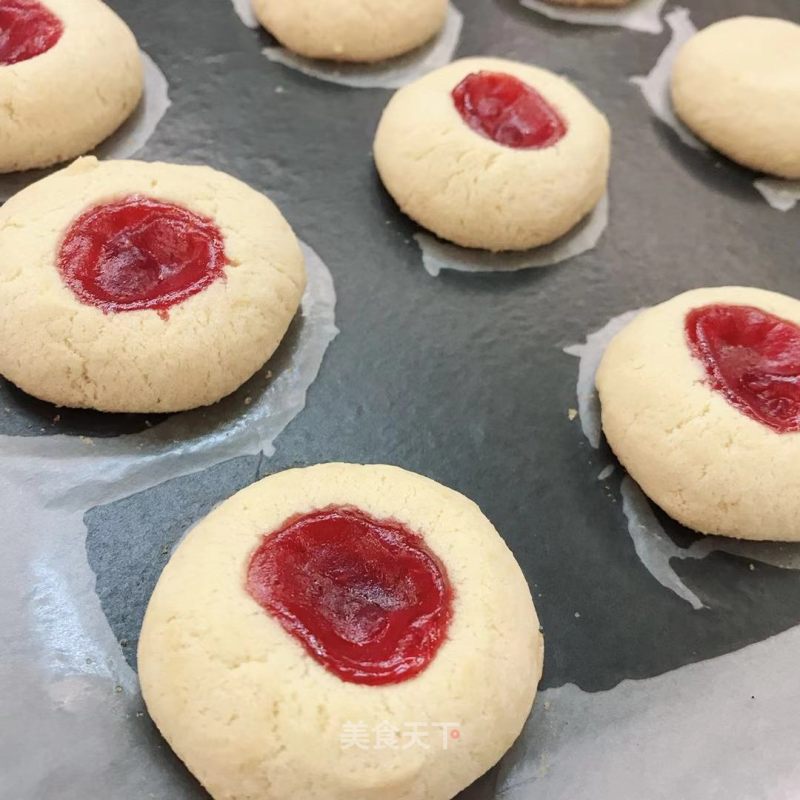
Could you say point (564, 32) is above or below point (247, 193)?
above

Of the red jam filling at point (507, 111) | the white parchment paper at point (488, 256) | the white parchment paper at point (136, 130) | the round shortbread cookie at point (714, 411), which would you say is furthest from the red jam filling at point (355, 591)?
the white parchment paper at point (136, 130)

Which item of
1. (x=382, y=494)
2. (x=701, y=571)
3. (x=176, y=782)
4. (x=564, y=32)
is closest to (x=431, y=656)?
(x=382, y=494)

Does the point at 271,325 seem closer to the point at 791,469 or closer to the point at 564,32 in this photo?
the point at 791,469

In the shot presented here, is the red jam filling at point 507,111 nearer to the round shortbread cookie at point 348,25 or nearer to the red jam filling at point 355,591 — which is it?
the round shortbread cookie at point 348,25

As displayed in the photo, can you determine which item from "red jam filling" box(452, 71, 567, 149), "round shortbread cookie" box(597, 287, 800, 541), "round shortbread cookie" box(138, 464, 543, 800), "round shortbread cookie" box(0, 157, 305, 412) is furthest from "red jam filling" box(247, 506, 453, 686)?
"red jam filling" box(452, 71, 567, 149)

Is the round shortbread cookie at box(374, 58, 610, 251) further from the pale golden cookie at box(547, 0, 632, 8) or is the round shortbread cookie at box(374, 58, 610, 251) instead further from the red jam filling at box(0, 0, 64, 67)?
the red jam filling at box(0, 0, 64, 67)
